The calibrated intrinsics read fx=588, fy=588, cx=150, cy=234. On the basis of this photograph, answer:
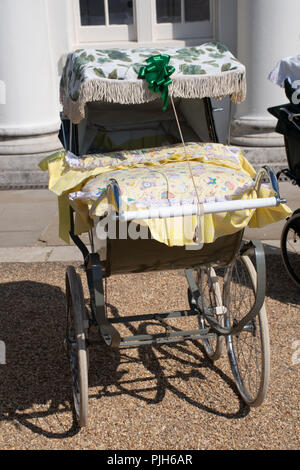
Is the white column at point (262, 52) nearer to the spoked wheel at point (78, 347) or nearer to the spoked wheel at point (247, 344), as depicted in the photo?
the spoked wheel at point (247, 344)

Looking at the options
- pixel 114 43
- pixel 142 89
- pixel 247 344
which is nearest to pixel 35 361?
pixel 247 344

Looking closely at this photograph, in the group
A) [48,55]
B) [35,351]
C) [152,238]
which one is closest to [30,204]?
[48,55]

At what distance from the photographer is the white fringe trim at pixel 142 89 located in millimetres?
2838

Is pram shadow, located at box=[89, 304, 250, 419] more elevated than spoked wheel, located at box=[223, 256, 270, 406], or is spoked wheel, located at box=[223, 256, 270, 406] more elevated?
spoked wheel, located at box=[223, 256, 270, 406]

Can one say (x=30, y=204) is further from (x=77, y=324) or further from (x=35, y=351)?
(x=77, y=324)

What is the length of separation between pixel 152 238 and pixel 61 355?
1.33m

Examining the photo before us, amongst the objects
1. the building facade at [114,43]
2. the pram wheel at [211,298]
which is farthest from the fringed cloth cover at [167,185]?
the building facade at [114,43]

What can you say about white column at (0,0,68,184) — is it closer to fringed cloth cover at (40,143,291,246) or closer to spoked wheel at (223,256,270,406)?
fringed cloth cover at (40,143,291,246)

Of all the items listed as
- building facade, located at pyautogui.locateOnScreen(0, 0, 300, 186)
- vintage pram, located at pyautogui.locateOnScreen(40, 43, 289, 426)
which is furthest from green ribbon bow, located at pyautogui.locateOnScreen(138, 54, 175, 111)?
building facade, located at pyautogui.locateOnScreen(0, 0, 300, 186)

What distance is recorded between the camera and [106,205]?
2.47 metres

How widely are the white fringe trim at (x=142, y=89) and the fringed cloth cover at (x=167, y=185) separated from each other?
287mm

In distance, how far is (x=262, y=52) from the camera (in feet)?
23.2

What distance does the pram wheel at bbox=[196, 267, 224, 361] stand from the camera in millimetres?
3322

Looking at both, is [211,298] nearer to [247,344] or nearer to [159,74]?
[247,344]
